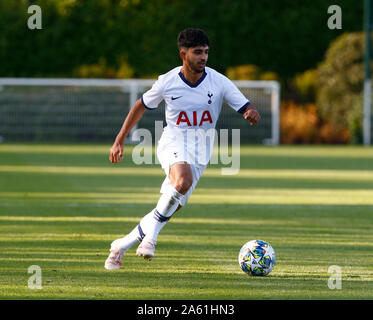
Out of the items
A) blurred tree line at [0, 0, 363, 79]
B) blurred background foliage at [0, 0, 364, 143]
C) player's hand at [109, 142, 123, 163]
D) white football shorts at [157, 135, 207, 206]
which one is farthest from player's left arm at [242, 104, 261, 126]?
blurred tree line at [0, 0, 363, 79]

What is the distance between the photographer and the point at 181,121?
9.34 metres

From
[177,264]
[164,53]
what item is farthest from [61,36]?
[177,264]

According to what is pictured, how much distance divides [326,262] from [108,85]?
3232cm

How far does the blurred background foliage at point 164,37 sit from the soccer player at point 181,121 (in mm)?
35689

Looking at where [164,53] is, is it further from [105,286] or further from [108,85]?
[105,286]

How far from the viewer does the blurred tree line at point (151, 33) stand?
46.3 metres

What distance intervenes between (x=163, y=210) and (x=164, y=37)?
1511 inches

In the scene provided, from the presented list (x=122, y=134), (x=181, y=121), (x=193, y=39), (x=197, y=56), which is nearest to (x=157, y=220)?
(x=122, y=134)

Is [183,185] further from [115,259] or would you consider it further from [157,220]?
[115,259]

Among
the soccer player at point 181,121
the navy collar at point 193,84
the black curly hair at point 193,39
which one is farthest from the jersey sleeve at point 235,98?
the black curly hair at point 193,39

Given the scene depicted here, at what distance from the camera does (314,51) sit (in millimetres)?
47781

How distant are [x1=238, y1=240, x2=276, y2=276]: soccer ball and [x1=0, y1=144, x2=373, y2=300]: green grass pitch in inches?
3.5
